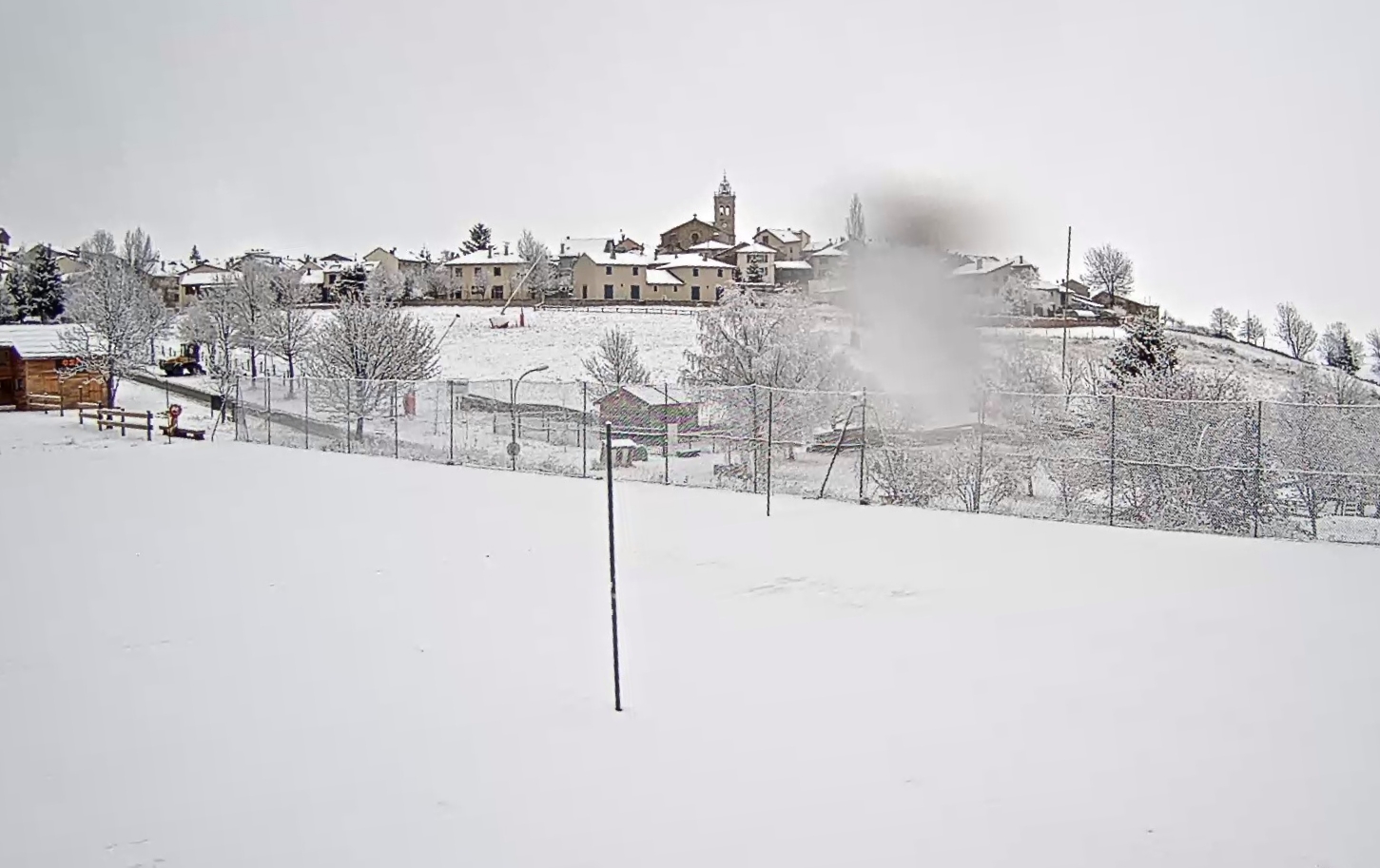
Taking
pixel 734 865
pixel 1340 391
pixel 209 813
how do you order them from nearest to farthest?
pixel 734 865 < pixel 209 813 < pixel 1340 391

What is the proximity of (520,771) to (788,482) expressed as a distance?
16.0 m

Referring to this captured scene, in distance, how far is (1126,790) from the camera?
6.28m

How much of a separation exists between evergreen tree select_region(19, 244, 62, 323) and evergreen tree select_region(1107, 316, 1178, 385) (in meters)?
68.7

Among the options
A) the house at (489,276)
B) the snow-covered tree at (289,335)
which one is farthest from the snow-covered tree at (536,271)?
the snow-covered tree at (289,335)

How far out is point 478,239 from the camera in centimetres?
11088

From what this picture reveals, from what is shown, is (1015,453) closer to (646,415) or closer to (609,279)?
(646,415)

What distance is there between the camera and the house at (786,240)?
306 ft

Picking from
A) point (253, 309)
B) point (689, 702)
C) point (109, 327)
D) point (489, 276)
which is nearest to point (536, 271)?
point (489, 276)

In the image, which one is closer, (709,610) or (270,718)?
(270,718)

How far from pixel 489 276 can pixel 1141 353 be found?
66.9 metres

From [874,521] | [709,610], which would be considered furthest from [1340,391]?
[709,610]

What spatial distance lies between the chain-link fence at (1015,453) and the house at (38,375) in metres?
15.7

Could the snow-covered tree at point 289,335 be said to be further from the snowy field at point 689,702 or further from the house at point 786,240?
the house at point 786,240

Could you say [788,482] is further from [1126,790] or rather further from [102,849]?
[102,849]
